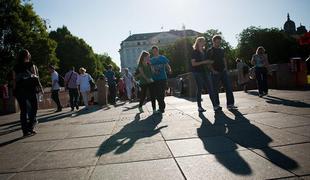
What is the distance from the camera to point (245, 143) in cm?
435

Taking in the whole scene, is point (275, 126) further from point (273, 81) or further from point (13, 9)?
point (13, 9)

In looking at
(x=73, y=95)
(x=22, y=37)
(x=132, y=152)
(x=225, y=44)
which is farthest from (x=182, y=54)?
(x=132, y=152)

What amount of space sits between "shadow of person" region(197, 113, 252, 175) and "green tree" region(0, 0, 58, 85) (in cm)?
2907

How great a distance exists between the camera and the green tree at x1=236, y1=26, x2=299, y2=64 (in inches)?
3019

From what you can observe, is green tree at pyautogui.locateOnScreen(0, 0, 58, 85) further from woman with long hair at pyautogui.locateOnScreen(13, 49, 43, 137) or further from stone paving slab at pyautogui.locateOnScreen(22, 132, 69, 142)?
stone paving slab at pyautogui.locateOnScreen(22, 132, 69, 142)

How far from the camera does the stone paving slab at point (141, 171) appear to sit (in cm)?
325

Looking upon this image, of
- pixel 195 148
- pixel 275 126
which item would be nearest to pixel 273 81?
pixel 275 126

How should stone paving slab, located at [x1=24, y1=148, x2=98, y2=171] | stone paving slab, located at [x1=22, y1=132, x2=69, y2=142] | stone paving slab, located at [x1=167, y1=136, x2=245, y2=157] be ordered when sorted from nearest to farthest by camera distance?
stone paving slab, located at [x1=24, y1=148, x2=98, y2=171] < stone paving slab, located at [x1=167, y1=136, x2=245, y2=157] < stone paving slab, located at [x1=22, y1=132, x2=69, y2=142]

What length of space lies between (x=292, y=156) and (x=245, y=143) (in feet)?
2.91

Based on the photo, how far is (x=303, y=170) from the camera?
3006 millimetres

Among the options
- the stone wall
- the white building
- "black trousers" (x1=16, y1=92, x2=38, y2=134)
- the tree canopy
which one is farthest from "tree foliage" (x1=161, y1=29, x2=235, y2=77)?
"black trousers" (x1=16, y1=92, x2=38, y2=134)

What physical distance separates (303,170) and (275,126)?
Result: 2.50 m

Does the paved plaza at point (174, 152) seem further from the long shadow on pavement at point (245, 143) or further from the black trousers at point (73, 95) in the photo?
the black trousers at point (73, 95)

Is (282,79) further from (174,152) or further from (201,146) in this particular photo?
(174,152)
